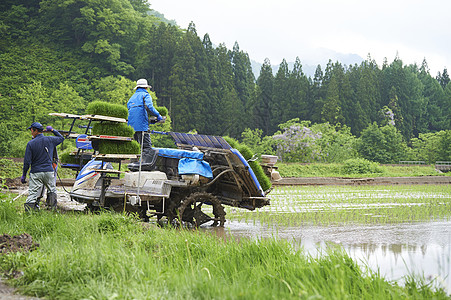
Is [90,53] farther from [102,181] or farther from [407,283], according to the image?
[407,283]

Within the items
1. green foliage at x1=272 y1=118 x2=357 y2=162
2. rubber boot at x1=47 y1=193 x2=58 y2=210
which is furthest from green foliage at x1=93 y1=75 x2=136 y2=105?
rubber boot at x1=47 y1=193 x2=58 y2=210

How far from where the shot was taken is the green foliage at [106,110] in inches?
319

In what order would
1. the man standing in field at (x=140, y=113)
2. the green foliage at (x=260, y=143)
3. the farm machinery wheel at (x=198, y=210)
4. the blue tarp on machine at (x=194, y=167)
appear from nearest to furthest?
the blue tarp on machine at (x=194, y=167), the man standing in field at (x=140, y=113), the farm machinery wheel at (x=198, y=210), the green foliage at (x=260, y=143)

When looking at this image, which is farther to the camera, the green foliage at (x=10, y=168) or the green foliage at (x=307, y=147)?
the green foliage at (x=307, y=147)

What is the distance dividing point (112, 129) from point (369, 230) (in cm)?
533

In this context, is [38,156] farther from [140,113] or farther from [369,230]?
[369,230]

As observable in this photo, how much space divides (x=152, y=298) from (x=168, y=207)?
5272 mm

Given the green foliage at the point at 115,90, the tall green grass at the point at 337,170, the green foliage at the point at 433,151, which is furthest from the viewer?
the green foliage at the point at 433,151

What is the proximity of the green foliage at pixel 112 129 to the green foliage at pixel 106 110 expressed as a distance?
0.16 meters

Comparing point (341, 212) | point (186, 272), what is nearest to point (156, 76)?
point (341, 212)

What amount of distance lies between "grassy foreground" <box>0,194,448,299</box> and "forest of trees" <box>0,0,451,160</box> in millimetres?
32124

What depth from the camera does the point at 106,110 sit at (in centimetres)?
824

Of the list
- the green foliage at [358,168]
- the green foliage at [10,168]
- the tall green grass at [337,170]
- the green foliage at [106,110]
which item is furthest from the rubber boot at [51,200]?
the green foliage at [358,168]

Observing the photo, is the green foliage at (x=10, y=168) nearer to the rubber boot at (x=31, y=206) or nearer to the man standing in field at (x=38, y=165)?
the man standing in field at (x=38, y=165)
